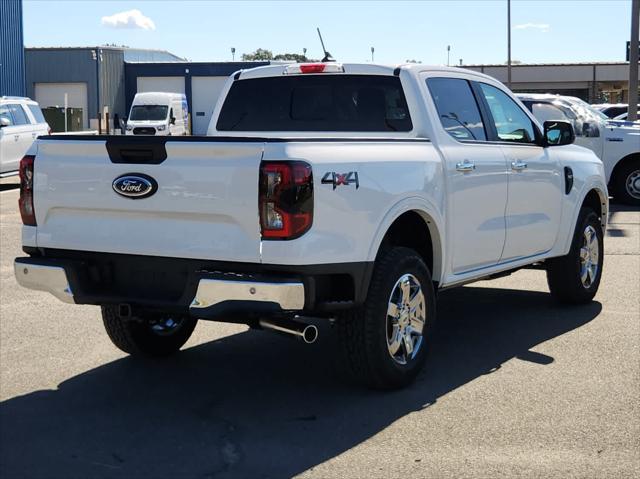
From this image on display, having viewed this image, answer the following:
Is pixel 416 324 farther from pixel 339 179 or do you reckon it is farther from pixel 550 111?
pixel 550 111

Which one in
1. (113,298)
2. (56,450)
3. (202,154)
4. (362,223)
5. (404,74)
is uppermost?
(404,74)

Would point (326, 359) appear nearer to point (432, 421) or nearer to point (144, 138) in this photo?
point (432, 421)

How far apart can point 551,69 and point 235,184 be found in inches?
2755

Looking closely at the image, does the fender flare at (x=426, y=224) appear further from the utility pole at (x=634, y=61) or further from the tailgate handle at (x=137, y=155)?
the utility pole at (x=634, y=61)

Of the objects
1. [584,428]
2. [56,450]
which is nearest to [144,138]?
[56,450]

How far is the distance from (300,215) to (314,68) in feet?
7.23

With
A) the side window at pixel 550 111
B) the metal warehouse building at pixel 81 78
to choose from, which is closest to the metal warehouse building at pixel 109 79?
the metal warehouse building at pixel 81 78

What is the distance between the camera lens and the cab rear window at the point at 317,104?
21.9 feet

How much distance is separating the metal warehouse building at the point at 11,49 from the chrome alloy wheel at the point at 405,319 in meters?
35.3

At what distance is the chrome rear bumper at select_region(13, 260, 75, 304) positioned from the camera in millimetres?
5527

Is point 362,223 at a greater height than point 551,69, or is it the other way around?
point 551,69

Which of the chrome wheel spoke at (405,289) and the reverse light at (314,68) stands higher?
the reverse light at (314,68)

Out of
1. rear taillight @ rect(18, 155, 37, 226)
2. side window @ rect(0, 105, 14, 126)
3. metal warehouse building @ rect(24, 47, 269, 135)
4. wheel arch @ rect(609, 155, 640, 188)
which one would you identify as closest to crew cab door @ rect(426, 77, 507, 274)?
rear taillight @ rect(18, 155, 37, 226)

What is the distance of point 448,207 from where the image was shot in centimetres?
631
